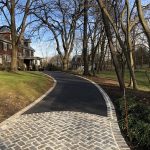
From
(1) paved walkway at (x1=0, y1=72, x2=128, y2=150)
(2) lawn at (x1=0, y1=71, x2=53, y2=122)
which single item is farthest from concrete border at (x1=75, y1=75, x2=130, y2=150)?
(2) lawn at (x1=0, y1=71, x2=53, y2=122)

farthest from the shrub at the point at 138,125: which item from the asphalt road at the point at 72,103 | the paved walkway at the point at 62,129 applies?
the asphalt road at the point at 72,103

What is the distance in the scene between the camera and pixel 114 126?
1034 cm

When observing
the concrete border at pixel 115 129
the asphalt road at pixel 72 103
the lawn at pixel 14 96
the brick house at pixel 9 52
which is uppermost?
→ the brick house at pixel 9 52

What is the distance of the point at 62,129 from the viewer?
9805 mm

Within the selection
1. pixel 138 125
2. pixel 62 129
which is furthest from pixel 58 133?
pixel 138 125

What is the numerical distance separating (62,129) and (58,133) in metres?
0.48

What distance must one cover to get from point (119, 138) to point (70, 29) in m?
41.4

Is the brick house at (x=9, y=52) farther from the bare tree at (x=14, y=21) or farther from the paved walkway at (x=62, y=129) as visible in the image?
the paved walkway at (x=62, y=129)

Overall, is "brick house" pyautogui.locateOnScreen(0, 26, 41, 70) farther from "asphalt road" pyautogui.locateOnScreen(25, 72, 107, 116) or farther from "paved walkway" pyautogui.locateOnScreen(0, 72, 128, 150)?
"paved walkway" pyautogui.locateOnScreen(0, 72, 128, 150)

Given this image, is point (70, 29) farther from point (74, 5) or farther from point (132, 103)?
point (132, 103)

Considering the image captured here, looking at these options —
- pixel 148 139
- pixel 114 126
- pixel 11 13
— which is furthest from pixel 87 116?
pixel 11 13

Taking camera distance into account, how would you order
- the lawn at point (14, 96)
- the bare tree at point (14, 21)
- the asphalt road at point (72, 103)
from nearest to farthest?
the lawn at point (14, 96) → the asphalt road at point (72, 103) → the bare tree at point (14, 21)

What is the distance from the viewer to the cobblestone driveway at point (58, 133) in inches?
324

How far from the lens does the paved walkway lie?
8.29m
